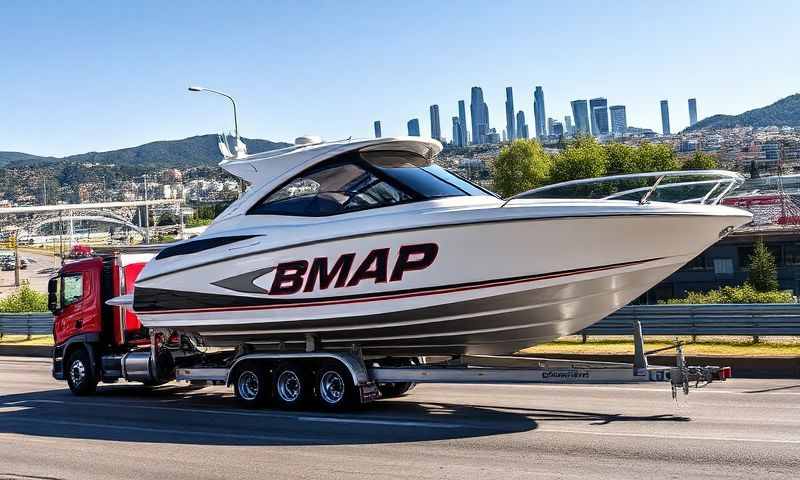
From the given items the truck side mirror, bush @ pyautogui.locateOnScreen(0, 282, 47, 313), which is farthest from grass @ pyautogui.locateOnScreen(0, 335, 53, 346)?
the truck side mirror

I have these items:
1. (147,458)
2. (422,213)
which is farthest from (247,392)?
(422,213)

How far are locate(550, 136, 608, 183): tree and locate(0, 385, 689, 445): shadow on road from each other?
298ft

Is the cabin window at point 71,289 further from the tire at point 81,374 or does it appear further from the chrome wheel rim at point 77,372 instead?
the chrome wheel rim at point 77,372

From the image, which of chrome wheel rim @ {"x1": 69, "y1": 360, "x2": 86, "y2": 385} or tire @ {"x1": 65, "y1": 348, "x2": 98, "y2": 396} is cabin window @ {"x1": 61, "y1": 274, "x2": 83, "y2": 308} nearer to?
tire @ {"x1": 65, "y1": 348, "x2": 98, "y2": 396}

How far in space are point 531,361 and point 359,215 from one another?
119 inches

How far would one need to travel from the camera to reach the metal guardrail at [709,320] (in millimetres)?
16047

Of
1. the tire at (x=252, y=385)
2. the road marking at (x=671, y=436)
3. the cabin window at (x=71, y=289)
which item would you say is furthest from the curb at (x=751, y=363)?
the cabin window at (x=71, y=289)

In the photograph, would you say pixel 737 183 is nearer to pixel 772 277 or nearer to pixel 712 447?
pixel 712 447

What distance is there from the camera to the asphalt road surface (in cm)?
812

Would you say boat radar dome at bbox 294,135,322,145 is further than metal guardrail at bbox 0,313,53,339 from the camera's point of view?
No

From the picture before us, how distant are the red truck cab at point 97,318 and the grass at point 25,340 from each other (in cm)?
1131

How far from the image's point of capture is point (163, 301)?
13.4 m

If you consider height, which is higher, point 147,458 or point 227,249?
point 227,249

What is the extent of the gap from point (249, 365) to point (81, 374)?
4.74 m
